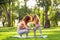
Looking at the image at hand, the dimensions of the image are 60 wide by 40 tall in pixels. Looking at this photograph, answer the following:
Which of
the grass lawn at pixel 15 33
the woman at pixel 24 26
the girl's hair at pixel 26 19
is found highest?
the girl's hair at pixel 26 19

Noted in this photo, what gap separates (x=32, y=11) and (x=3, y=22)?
15.4 inches

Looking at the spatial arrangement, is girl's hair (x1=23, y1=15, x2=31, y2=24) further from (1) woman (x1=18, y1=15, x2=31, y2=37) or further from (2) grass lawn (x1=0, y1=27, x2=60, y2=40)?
(2) grass lawn (x1=0, y1=27, x2=60, y2=40)

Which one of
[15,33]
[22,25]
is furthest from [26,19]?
[15,33]

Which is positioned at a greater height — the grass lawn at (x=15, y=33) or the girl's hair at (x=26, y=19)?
the girl's hair at (x=26, y=19)

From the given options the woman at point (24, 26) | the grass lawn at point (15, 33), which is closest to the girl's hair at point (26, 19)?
the woman at point (24, 26)

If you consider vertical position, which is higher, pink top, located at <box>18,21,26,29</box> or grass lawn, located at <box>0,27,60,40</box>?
pink top, located at <box>18,21,26,29</box>

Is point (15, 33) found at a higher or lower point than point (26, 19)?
lower

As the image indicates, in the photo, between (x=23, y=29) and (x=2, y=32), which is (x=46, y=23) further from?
(x=2, y=32)

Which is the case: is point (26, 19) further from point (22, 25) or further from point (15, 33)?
point (15, 33)

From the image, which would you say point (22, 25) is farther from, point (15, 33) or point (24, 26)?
point (15, 33)

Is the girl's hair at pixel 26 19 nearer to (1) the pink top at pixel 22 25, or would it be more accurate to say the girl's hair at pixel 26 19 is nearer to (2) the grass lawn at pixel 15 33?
(1) the pink top at pixel 22 25

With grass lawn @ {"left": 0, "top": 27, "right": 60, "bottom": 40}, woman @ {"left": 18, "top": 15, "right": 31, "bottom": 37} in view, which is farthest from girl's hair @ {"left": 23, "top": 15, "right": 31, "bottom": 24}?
grass lawn @ {"left": 0, "top": 27, "right": 60, "bottom": 40}

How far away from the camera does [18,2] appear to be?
300 centimetres

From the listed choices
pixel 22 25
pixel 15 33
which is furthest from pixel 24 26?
pixel 15 33
